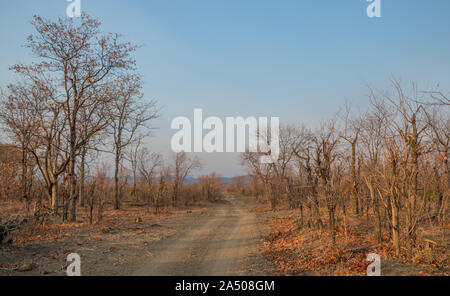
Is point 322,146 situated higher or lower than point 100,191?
higher

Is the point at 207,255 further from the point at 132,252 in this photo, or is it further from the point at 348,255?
the point at 348,255

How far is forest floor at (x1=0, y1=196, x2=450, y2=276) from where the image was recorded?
6402 millimetres

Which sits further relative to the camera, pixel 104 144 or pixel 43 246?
pixel 104 144

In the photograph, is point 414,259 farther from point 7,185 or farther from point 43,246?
point 7,185

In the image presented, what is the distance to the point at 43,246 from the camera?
8.53 m

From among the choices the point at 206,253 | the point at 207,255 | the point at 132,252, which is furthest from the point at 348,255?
the point at 132,252

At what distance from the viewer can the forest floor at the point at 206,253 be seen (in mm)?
6402

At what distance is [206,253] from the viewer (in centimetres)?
838

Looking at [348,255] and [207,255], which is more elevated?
[348,255]

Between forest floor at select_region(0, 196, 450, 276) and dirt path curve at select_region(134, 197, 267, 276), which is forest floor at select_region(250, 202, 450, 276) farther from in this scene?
dirt path curve at select_region(134, 197, 267, 276)

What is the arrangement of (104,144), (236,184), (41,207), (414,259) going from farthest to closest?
(236,184) < (104,144) < (41,207) < (414,259)
